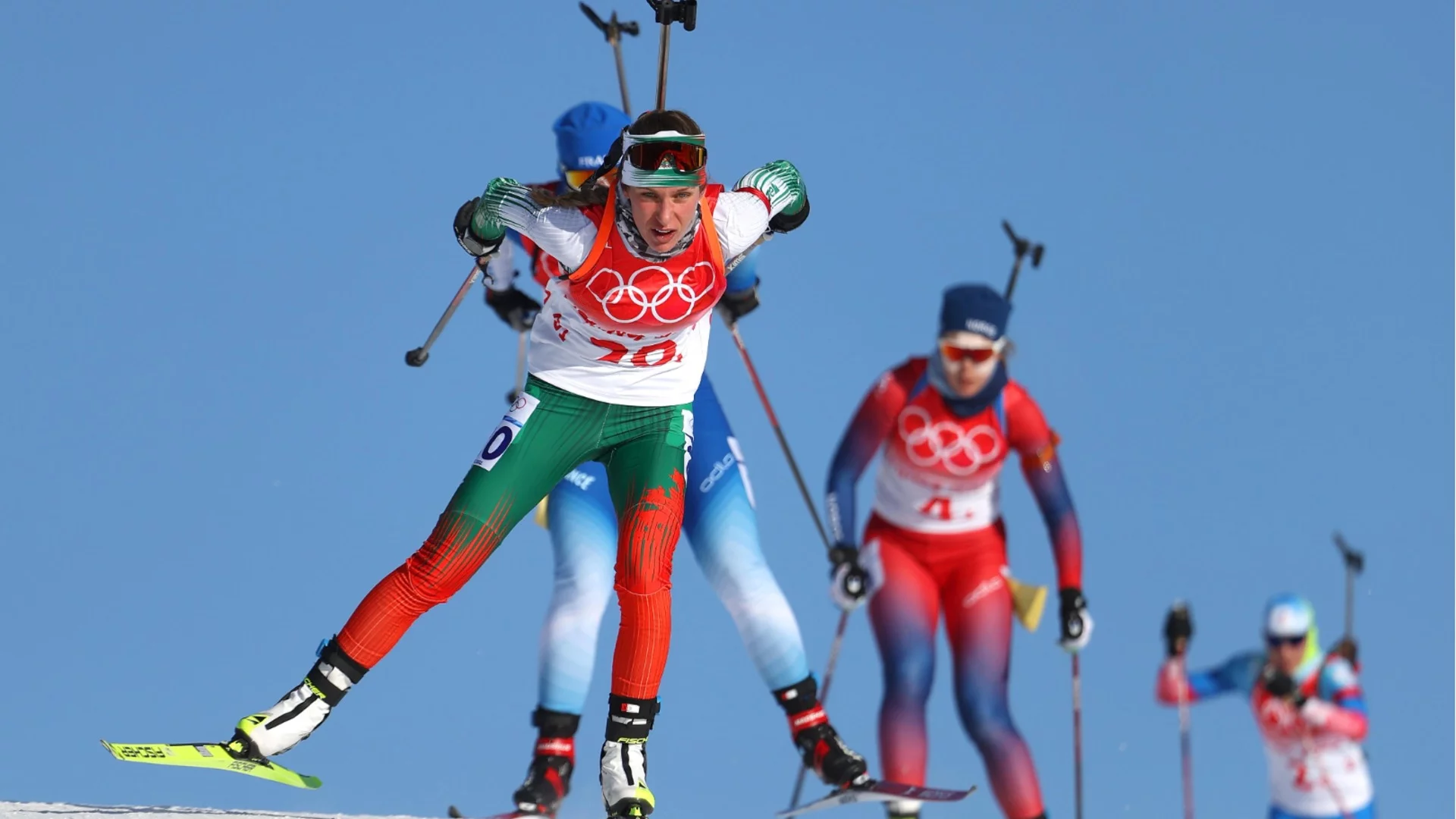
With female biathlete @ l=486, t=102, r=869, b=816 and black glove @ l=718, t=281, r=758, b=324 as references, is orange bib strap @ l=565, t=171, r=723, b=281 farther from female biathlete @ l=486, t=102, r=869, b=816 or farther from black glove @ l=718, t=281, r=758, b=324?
black glove @ l=718, t=281, r=758, b=324

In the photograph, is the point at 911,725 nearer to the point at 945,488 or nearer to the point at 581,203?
the point at 945,488

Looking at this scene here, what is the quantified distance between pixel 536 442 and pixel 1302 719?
4.28 metres

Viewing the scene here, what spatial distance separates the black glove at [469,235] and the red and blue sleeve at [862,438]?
7.32ft

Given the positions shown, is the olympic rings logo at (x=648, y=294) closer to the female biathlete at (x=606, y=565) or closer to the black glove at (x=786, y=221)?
the black glove at (x=786, y=221)

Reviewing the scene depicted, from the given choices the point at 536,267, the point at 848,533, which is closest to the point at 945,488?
the point at 848,533

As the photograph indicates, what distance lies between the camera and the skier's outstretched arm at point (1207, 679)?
7.46 metres

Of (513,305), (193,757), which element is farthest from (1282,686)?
(193,757)

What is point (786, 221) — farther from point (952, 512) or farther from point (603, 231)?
point (952, 512)

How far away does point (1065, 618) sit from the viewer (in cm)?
661

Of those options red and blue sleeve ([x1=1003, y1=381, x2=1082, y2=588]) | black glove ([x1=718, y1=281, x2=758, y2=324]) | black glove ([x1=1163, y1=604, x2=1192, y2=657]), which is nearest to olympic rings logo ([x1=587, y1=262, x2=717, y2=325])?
black glove ([x1=718, y1=281, x2=758, y2=324])

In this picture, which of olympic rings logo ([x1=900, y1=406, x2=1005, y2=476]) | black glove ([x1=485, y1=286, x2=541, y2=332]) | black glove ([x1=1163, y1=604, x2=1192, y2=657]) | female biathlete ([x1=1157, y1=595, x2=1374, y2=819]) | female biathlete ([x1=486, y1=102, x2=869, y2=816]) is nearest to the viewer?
female biathlete ([x1=486, y1=102, x2=869, y2=816])

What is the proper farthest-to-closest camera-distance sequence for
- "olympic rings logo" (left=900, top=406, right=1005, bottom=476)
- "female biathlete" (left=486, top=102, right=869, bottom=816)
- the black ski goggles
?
"olympic rings logo" (left=900, top=406, right=1005, bottom=476) < "female biathlete" (left=486, top=102, right=869, bottom=816) < the black ski goggles

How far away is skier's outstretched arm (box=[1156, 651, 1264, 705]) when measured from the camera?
7.46m

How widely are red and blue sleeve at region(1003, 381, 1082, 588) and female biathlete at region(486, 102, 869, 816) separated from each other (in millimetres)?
1100
